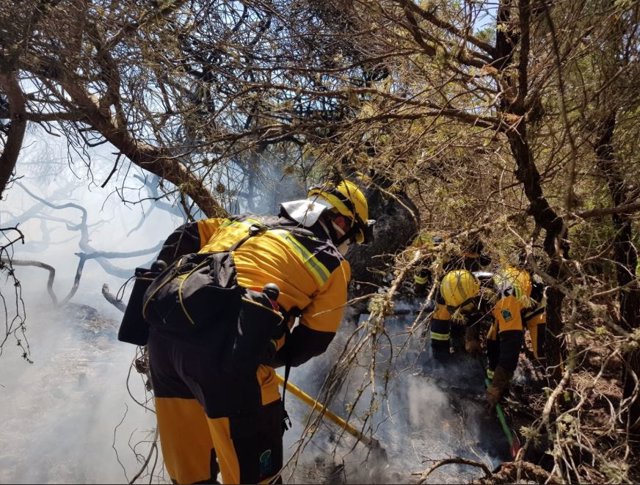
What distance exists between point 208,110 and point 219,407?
2359 mm

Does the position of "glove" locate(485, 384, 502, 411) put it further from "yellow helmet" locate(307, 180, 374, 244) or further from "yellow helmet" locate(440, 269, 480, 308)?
"yellow helmet" locate(307, 180, 374, 244)

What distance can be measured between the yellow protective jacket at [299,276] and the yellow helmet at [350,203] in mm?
309

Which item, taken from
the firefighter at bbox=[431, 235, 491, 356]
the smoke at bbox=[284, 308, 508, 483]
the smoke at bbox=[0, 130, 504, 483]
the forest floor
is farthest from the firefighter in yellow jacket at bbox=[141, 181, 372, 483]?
the firefighter at bbox=[431, 235, 491, 356]

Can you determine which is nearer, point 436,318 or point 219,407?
point 219,407

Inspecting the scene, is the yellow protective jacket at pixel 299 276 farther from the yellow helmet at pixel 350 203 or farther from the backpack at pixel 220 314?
the yellow helmet at pixel 350 203

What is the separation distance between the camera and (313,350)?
9.13 ft

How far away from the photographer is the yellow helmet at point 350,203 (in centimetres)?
312

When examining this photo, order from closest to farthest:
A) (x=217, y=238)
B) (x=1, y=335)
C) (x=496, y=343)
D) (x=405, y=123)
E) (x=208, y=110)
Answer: (x=217, y=238)
(x=405, y=123)
(x=208, y=110)
(x=496, y=343)
(x=1, y=335)

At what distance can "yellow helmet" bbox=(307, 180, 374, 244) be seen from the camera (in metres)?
3.12

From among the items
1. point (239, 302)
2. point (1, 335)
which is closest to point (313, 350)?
point (239, 302)

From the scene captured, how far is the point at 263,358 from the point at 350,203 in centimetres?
122

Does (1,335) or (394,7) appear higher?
(394,7)

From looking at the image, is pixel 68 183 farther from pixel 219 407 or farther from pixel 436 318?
pixel 219 407

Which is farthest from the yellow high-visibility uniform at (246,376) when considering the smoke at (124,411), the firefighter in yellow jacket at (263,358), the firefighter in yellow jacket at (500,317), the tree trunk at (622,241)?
the tree trunk at (622,241)
